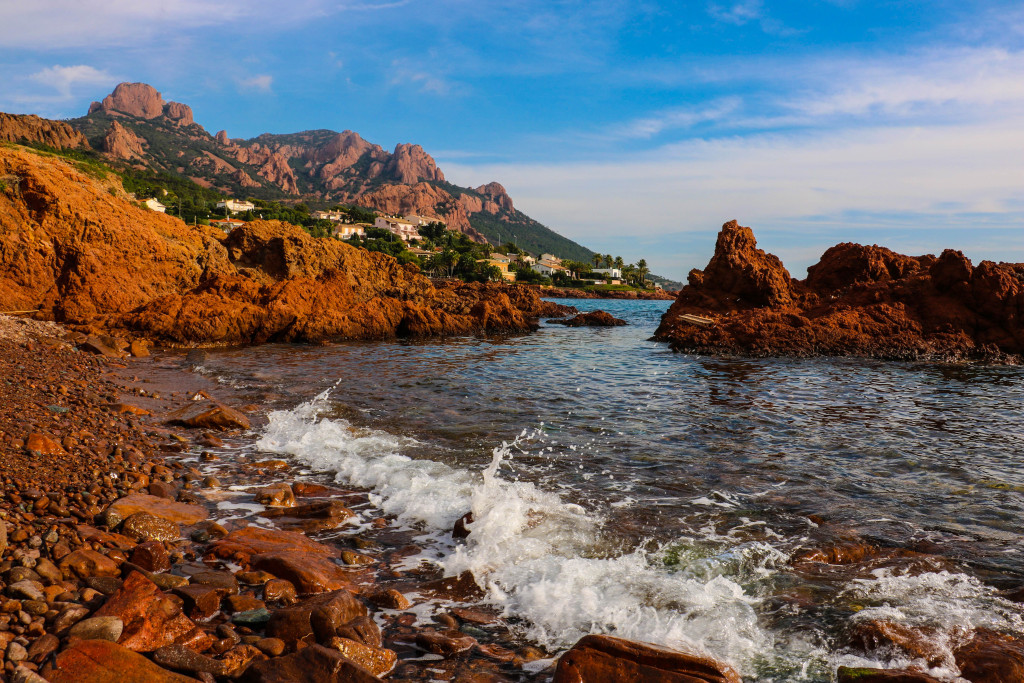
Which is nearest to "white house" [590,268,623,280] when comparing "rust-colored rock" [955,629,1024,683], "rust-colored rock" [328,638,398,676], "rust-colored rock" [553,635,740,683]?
"rust-colored rock" [955,629,1024,683]

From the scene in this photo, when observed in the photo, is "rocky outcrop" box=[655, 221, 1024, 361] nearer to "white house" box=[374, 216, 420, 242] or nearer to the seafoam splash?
the seafoam splash

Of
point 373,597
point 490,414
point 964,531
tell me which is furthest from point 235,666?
point 490,414

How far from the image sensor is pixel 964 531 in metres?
6.46

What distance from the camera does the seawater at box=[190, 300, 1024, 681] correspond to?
465 centimetres

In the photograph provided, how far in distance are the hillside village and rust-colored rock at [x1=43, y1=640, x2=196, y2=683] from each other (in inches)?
A: 3627

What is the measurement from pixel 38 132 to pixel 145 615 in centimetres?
14613

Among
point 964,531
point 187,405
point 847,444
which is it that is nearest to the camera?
point 964,531

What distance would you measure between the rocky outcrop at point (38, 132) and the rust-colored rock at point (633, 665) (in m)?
130

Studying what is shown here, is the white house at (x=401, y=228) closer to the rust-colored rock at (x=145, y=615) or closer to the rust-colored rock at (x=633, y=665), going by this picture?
the rust-colored rock at (x=145, y=615)

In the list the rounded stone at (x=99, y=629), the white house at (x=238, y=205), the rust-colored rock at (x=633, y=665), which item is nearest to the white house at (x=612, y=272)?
the white house at (x=238, y=205)

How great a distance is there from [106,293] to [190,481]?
19.9 meters

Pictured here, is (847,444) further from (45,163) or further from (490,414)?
(45,163)

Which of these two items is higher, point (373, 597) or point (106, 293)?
point (106, 293)

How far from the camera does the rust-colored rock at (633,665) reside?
354 cm
